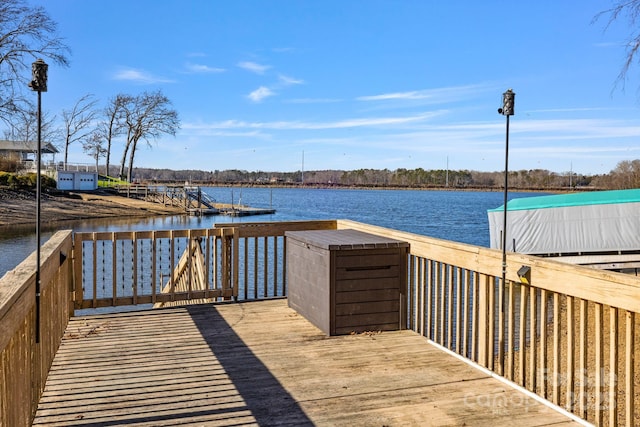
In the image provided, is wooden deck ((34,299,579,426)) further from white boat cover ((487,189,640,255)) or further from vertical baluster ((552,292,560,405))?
white boat cover ((487,189,640,255))

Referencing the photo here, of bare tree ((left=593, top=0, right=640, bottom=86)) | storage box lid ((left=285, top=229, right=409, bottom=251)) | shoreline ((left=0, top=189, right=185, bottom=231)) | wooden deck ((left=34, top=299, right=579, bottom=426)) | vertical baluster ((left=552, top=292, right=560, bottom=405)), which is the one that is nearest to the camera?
wooden deck ((left=34, top=299, right=579, bottom=426))

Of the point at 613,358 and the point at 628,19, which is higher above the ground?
the point at 628,19

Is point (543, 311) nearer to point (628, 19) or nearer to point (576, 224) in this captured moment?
point (628, 19)

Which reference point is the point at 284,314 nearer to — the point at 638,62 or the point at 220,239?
the point at 220,239

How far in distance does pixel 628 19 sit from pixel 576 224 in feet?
28.0

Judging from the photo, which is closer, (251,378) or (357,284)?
(251,378)

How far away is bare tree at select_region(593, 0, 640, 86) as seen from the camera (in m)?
7.14

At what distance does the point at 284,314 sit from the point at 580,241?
11911 millimetres

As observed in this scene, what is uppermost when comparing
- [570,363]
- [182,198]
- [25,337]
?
[182,198]

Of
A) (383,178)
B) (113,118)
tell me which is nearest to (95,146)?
(113,118)

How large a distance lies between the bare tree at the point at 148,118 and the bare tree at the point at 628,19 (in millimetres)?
48446

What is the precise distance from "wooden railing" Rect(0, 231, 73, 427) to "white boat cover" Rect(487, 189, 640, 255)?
44.4 feet

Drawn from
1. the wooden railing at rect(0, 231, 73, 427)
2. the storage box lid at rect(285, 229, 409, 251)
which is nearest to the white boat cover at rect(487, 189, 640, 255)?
the storage box lid at rect(285, 229, 409, 251)

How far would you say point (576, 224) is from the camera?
14.7 metres
